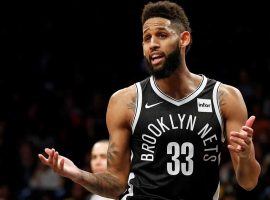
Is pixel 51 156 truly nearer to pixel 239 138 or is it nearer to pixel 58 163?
pixel 58 163

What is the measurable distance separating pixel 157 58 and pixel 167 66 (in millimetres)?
71

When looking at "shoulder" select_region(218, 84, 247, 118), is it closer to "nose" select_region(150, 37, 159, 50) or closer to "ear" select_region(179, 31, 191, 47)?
"ear" select_region(179, 31, 191, 47)

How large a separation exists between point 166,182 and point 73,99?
20.0 ft

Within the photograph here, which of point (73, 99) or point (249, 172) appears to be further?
point (73, 99)

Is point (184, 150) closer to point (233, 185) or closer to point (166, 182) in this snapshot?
point (166, 182)

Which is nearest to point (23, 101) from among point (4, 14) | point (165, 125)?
point (4, 14)

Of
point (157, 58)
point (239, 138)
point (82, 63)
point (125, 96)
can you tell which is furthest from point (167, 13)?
point (82, 63)

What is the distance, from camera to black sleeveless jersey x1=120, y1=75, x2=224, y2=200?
3689 mm

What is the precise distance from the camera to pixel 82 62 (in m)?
10.6

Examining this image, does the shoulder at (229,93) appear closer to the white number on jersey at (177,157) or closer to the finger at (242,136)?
the white number on jersey at (177,157)

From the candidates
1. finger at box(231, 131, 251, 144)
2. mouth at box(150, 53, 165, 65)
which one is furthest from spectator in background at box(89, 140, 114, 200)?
finger at box(231, 131, 251, 144)

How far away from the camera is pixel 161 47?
12.3 feet

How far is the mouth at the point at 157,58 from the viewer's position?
374cm

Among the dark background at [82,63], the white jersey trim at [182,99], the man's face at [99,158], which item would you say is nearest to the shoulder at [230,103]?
the white jersey trim at [182,99]
